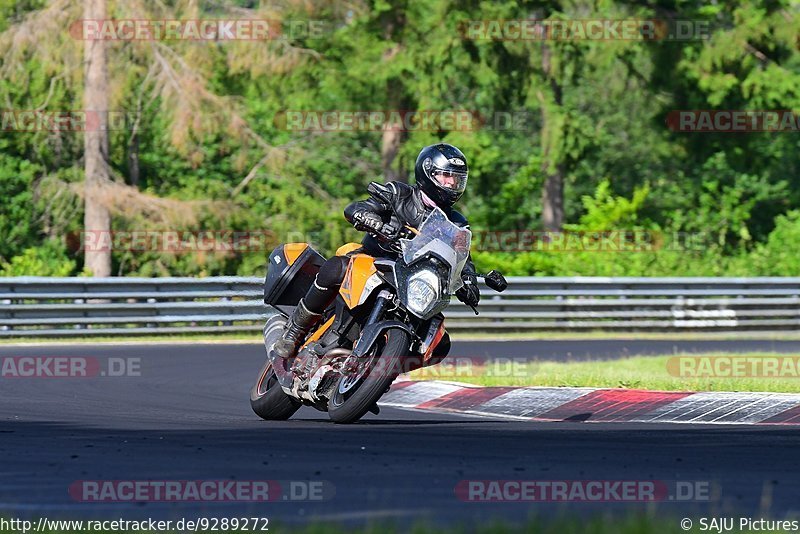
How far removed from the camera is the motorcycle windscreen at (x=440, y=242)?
9398 mm

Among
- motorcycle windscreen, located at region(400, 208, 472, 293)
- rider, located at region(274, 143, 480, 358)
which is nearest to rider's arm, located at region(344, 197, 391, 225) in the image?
rider, located at region(274, 143, 480, 358)

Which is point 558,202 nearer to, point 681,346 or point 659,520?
point 681,346

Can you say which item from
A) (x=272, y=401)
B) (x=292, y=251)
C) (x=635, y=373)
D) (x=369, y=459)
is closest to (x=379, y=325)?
(x=272, y=401)

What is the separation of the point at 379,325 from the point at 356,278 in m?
0.46

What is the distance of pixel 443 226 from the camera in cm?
947

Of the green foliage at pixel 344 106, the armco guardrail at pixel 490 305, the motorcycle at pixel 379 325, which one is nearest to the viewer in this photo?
the motorcycle at pixel 379 325

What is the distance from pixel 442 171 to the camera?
9742 millimetres

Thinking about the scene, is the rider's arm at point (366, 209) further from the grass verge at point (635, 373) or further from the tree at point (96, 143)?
the tree at point (96, 143)

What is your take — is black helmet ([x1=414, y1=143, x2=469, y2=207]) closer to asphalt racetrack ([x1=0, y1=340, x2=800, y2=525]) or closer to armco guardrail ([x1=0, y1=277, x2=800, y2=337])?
asphalt racetrack ([x1=0, y1=340, x2=800, y2=525])

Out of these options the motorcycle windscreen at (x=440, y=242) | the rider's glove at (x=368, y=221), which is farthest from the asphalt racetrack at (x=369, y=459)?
the rider's glove at (x=368, y=221)

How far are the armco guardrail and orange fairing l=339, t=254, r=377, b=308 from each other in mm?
11478

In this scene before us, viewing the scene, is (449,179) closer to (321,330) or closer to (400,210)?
(400,210)

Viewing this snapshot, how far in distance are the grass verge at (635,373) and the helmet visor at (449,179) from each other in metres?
3.44

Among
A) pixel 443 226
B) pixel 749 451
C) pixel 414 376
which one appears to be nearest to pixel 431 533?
pixel 749 451
